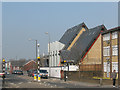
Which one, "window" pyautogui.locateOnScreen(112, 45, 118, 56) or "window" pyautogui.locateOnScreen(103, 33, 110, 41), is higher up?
"window" pyautogui.locateOnScreen(103, 33, 110, 41)

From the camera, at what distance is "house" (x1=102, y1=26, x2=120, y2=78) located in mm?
38938

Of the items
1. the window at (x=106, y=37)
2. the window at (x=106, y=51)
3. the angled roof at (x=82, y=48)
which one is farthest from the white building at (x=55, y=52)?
the window at (x=106, y=37)

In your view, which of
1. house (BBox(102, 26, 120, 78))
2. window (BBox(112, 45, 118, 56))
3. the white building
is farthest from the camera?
the white building

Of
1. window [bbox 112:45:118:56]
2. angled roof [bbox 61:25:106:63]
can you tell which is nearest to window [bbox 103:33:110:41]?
window [bbox 112:45:118:56]

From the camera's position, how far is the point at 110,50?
134 ft

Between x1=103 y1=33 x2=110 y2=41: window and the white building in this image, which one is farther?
the white building

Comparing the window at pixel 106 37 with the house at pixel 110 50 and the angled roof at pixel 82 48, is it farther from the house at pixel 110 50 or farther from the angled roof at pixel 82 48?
the angled roof at pixel 82 48

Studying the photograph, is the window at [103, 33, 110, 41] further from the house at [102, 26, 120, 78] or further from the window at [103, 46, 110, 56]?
the window at [103, 46, 110, 56]

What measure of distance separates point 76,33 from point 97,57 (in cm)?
1525

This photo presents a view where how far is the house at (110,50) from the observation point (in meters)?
38.9

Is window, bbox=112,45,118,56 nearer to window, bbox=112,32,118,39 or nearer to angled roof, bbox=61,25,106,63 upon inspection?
window, bbox=112,32,118,39

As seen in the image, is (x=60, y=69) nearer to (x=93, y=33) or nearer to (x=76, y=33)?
(x=93, y=33)

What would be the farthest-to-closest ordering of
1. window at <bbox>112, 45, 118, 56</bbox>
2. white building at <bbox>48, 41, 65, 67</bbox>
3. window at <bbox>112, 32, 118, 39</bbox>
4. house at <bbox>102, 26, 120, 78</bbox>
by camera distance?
white building at <bbox>48, 41, 65, 67</bbox> < window at <bbox>112, 45, 118, 56</bbox> < window at <bbox>112, 32, 118, 39</bbox> < house at <bbox>102, 26, 120, 78</bbox>

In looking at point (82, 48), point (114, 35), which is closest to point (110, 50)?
point (114, 35)
